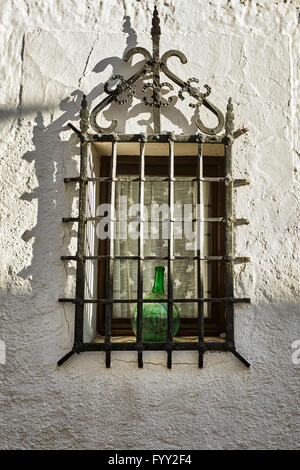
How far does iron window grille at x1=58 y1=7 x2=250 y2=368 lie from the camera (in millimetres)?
2006

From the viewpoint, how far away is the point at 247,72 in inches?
88.2

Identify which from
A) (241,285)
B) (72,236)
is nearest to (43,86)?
(72,236)

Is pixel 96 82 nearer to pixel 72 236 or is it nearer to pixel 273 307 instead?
pixel 72 236

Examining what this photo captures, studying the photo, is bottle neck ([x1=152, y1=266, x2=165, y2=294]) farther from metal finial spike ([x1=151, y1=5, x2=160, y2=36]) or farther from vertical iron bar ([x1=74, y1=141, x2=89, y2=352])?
metal finial spike ([x1=151, y1=5, x2=160, y2=36])

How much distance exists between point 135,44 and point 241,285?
1166 millimetres

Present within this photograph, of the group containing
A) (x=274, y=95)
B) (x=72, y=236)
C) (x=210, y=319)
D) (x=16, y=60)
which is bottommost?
(x=210, y=319)

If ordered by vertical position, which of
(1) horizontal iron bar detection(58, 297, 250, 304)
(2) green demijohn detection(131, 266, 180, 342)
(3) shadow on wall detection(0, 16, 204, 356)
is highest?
(3) shadow on wall detection(0, 16, 204, 356)

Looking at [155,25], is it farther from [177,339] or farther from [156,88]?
[177,339]

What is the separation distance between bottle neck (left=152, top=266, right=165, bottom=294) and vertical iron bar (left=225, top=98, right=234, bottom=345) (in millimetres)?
292

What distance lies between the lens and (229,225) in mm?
2084

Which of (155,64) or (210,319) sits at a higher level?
(155,64)

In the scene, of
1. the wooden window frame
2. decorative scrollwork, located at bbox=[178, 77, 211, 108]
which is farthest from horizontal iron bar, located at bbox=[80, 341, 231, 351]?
decorative scrollwork, located at bbox=[178, 77, 211, 108]

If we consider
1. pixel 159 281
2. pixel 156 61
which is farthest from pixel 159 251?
pixel 156 61
